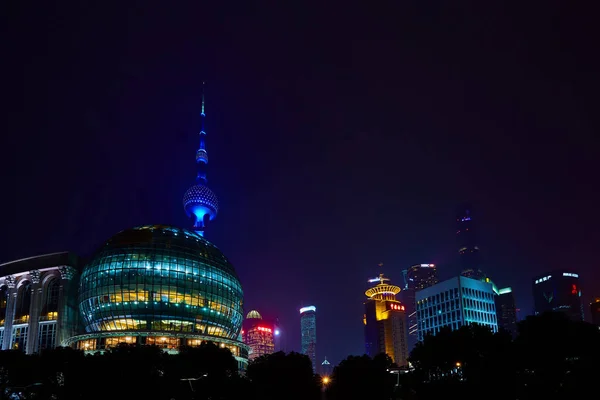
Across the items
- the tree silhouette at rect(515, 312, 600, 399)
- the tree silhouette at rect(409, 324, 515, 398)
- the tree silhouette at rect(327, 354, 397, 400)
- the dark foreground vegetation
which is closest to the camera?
the tree silhouette at rect(515, 312, 600, 399)

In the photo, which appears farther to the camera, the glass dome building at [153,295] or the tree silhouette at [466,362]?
the glass dome building at [153,295]

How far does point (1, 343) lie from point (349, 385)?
3782 inches

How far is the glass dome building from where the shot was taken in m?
127

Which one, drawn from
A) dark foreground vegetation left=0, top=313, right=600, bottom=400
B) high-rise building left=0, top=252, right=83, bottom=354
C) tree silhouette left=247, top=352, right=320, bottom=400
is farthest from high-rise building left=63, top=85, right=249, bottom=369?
dark foreground vegetation left=0, top=313, right=600, bottom=400

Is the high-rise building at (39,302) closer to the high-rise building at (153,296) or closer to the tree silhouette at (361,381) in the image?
the high-rise building at (153,296)

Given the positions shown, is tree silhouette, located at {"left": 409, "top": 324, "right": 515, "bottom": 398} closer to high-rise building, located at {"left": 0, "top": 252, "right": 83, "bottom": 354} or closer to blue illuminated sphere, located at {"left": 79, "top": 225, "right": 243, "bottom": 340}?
blue illuminated sphere, located at {"left": 79, "top": 225, "right": 243, "bottom": 340}

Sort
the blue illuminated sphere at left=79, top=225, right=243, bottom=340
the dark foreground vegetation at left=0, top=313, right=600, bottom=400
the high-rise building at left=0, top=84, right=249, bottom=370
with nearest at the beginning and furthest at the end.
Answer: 1. the dark foreground vegetation at left=0, top=313, right=600, bottom=400
2. the high-rise building at left=0, top=84, right=249, bottom=370
3. the blue illuminated sphere at left=79, top=225, right=243, bottom=340

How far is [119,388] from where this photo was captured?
79.0 m

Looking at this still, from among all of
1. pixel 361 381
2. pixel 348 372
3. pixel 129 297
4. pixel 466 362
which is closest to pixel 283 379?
pixel 348 372

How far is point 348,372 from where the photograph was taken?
101938 millimetres

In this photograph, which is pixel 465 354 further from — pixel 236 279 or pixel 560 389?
pixel 236 279

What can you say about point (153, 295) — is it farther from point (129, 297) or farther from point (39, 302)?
point (39, 302)

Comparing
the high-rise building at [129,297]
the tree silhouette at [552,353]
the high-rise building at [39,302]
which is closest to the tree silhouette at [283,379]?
the high-rise building at [129,297]

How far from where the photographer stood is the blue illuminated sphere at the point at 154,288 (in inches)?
5044
